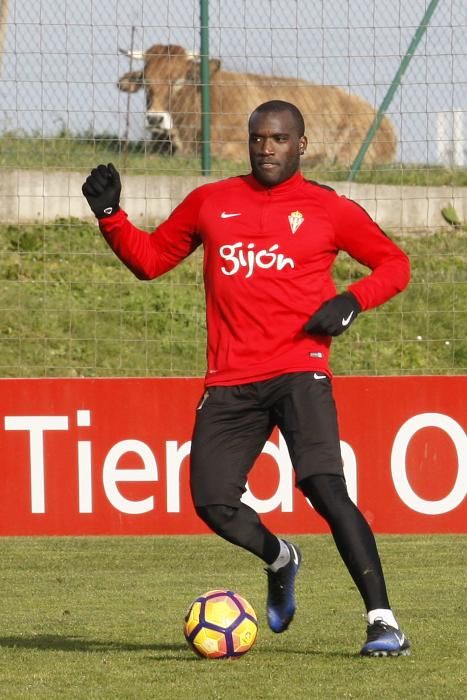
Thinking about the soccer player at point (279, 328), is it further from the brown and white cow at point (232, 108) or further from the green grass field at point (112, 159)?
the green grass field at point (112, 159)

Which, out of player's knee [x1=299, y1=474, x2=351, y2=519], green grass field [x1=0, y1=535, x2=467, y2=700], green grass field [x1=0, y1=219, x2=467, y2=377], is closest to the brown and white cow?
green grass field [x1=0, y1=219, x2=467, y2=377]

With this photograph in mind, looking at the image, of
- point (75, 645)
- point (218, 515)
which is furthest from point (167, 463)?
point (218, 515)

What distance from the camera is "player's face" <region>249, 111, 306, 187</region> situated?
5941mm

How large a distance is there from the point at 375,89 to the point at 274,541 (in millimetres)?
6229

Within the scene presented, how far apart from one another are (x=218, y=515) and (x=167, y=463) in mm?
4675

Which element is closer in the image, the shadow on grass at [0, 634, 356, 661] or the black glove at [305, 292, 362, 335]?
the black glove at [305, 292, 362, 335]

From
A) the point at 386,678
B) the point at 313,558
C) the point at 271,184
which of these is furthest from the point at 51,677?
the point at 313,558

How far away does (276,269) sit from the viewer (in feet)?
19.4

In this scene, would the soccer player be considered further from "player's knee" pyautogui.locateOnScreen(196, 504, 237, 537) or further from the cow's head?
the cow's head

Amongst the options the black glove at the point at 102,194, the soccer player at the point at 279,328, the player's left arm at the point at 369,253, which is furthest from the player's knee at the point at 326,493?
the black glove at the point at 102,194

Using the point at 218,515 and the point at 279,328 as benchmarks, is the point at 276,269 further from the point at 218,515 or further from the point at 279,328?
the point at 218,515

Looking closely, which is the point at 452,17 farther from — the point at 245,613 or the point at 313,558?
the point at 245,613

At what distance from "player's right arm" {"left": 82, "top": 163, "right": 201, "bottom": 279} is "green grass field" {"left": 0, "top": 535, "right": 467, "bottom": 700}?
157 centimetres

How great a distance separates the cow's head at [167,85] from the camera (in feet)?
39.3
